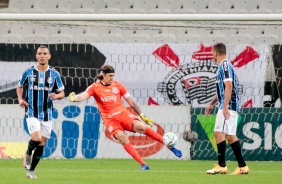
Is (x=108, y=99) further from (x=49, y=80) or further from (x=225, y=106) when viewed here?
(x=225, y=106)

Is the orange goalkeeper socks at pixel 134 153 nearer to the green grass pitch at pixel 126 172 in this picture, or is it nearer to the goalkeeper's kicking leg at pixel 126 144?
the goalkeeper's kicking leg at pixel 126 144

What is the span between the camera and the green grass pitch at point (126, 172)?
9.94 metres

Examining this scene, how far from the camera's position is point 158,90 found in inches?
636

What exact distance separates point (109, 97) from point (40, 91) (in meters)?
2.56

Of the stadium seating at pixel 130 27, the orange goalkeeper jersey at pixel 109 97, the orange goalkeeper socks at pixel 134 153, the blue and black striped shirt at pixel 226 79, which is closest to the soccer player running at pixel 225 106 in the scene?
the blue and black striped shirt at pixel 226 79

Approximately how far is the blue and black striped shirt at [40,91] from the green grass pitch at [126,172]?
2.79ft

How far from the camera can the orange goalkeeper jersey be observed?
1323cm

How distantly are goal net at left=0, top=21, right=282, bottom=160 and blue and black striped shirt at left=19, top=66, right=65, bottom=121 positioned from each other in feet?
14.8

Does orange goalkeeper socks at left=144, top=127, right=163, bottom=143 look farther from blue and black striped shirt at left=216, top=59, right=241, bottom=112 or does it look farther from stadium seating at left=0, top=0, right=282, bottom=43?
stadium seating at left=0, top=0, right=282, bottom=43

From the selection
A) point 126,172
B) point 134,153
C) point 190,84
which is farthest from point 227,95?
point 190,84

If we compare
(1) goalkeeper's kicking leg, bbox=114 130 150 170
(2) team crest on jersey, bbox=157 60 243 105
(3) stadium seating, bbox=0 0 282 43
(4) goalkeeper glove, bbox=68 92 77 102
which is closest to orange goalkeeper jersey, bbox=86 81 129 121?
(1) goalkeeper's kicking leg, bbox=114 130 150 170

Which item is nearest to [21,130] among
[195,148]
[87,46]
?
[87,46]

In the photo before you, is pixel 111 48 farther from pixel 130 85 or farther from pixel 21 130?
pixel 21 130
